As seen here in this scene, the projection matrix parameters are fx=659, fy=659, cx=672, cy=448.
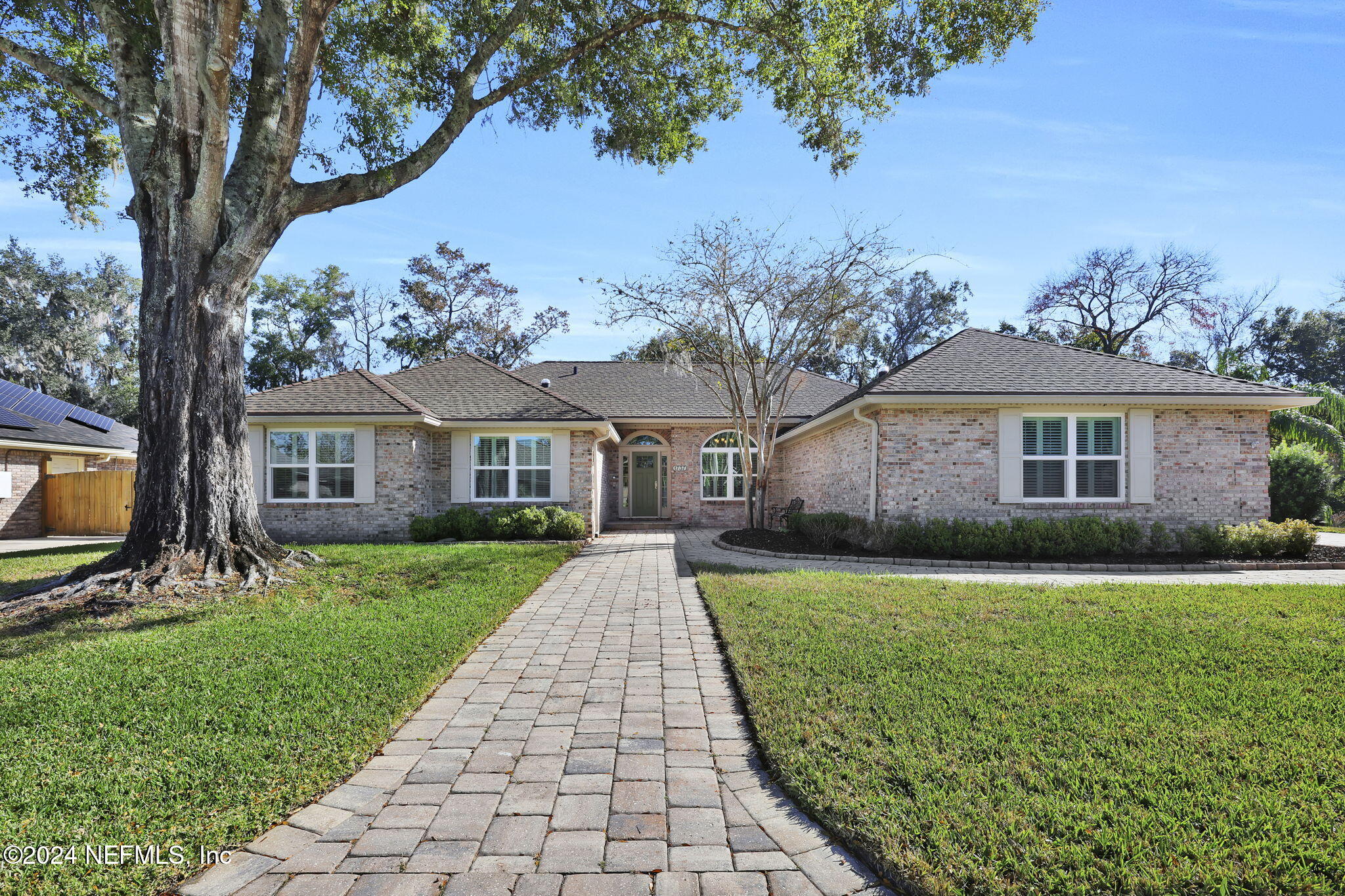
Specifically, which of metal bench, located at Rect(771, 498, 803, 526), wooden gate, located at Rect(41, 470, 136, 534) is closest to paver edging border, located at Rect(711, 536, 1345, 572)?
metal bench, located at Rect(771, 498, 803, 526)

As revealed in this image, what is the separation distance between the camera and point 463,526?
539 inches

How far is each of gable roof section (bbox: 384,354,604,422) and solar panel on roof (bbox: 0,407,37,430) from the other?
30.5 feet

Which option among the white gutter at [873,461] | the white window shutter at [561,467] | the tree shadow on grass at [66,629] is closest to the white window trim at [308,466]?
the white window shutter at [561,467]

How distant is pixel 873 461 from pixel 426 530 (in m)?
9.06

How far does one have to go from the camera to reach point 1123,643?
213 inches

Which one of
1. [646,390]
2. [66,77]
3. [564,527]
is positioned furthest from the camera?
[646,390]

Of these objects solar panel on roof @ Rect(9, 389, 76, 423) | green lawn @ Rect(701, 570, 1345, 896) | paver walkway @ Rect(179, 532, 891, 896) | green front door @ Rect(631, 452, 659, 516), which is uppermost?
solar panel on roof @ Rect(9, 389, 76, 423)

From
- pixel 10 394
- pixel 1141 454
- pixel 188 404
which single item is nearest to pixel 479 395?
pixel 188 404

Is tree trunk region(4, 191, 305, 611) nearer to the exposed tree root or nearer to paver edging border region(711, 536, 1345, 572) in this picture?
the exposed tree root

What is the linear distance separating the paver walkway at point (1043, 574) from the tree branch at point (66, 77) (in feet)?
34.0

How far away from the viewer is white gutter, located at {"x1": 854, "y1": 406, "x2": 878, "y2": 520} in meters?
11.8

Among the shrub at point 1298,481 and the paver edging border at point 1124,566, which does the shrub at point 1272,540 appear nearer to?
the paver edging border at point 1124,566

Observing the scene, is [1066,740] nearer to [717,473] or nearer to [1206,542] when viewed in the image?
[1206,542]

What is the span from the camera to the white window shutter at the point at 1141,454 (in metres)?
11.6
